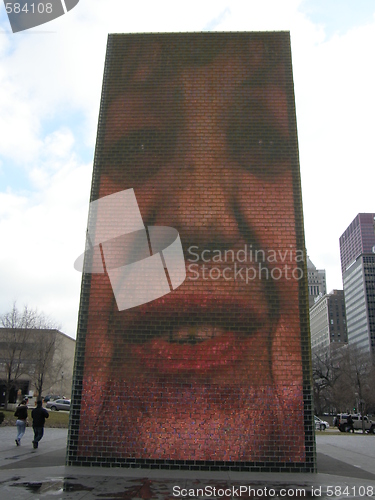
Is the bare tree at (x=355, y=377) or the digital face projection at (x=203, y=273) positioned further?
the bare tree at (x=355, y=377)

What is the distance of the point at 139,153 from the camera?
11727 mm

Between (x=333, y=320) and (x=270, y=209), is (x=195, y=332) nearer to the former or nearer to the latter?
(x=270, y=209)

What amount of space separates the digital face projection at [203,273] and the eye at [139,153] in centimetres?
3

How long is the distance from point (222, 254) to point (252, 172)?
250cm

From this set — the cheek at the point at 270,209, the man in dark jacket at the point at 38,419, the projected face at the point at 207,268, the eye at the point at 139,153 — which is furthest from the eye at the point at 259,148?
the man in dark jacket at the point at 38,419

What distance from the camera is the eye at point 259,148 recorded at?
448 inches

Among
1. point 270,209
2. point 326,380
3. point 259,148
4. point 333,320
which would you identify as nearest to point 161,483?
point 270,209

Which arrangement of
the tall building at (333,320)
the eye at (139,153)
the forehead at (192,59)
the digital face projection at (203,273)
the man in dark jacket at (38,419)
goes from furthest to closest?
the tall building at (333,320) < the man in dark jacket at (38,419) < the forehead at (192,59) < the eye at (139,153) < the digital face projection at (203,273)

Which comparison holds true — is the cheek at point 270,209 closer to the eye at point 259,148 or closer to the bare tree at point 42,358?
the eye at point 259,148

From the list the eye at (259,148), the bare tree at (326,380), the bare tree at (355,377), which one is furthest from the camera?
the bare tree at (326,380)

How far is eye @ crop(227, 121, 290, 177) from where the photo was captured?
37.3 feet

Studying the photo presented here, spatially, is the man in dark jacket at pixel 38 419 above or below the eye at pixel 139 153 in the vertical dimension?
below

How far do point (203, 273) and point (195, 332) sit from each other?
149 cm

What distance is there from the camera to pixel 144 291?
412 inches
